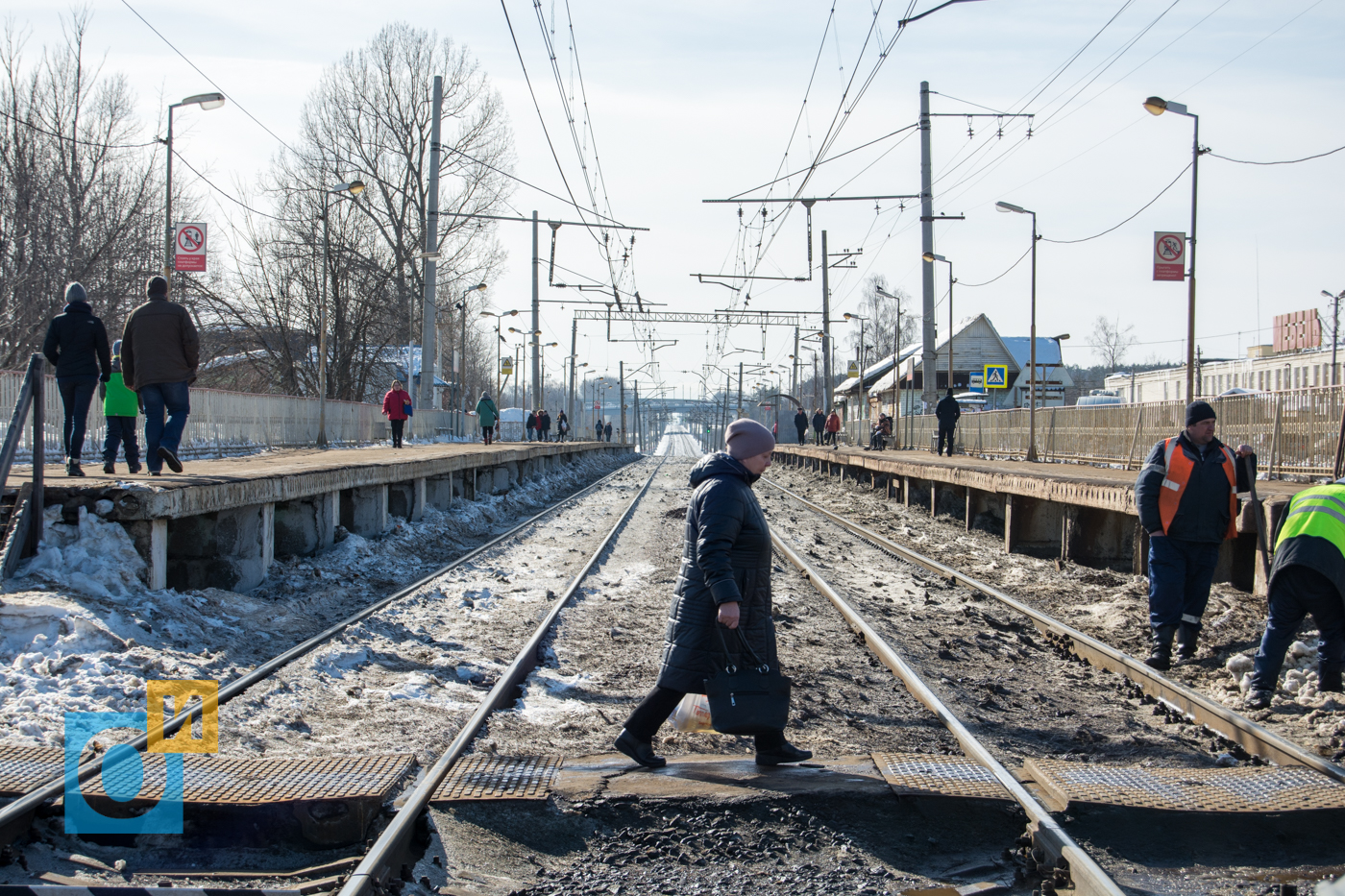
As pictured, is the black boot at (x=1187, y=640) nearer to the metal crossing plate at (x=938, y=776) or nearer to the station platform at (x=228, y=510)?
the metal crossing plate at (x=938, y=776)

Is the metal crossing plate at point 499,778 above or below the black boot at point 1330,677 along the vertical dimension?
below

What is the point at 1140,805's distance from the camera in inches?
172

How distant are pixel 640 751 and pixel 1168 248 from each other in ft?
51.9

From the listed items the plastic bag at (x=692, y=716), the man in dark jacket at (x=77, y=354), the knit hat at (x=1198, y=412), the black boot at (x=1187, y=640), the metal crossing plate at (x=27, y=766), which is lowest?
the plastic bag at (x=692, y=716)

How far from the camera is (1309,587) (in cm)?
578

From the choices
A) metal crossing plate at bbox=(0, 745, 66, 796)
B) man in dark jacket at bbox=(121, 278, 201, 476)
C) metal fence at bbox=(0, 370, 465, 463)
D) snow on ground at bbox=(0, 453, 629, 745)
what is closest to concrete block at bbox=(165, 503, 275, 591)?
snow on ground at bbox=(0, 453, 629, 745)

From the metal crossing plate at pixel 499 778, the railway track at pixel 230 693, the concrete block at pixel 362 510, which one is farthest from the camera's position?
the concrete block at pixel 362 510

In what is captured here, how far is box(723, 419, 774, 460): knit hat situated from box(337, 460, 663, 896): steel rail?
1.96 metres

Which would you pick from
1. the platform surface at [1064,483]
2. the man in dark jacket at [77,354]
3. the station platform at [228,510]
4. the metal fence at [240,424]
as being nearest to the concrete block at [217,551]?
the station platform at [228,510]

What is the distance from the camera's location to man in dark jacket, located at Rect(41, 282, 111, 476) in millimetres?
9117

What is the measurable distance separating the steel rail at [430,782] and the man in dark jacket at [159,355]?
4114mm

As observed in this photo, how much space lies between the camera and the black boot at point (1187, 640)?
23.2 ft

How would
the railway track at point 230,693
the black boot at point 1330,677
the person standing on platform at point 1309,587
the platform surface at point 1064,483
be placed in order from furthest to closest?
the platform surface at point 1064,483, the black boot at point 1330,677, the person standing on platform at point 1309,587, the railway track at point 230,693

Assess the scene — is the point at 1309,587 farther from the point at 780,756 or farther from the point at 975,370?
the point at 975,370
